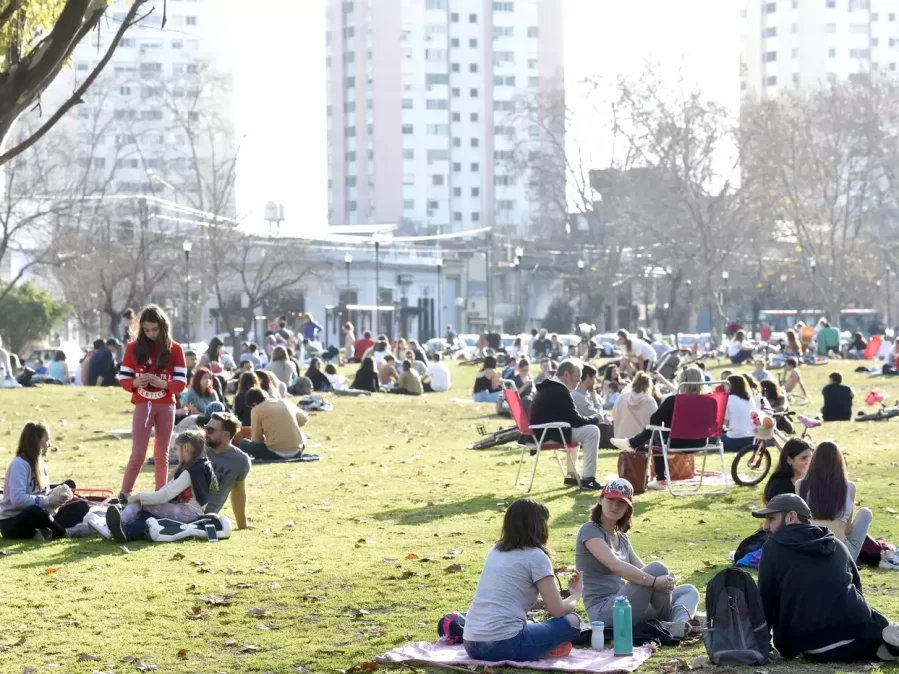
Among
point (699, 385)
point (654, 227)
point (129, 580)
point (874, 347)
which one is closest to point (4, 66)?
point (129, 580)

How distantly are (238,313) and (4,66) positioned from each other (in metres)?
77.3

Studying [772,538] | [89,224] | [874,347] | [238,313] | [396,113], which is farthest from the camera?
[396,113]

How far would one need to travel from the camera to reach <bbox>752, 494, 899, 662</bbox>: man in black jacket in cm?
766

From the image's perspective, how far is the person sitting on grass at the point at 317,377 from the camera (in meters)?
33.4

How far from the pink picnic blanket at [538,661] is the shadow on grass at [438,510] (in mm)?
5801

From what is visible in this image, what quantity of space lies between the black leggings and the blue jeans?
602 cm

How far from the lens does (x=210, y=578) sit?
10812 millimetres

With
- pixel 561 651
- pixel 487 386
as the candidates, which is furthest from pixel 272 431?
pixel 487 386

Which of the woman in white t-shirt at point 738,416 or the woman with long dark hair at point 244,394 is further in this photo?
the woman with long dark hair at point 244,394

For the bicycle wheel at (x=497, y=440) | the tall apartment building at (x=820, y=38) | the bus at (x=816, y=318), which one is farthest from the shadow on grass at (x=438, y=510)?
the tall apartment building at (x=820, y=38)

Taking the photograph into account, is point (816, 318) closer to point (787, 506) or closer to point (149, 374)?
point (149, 374)

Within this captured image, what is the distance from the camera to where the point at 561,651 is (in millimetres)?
7926

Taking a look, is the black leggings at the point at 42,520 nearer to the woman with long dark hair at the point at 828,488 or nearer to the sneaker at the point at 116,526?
the sneaker at the point at 116,526

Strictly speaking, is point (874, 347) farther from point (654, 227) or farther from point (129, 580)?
point (129, 580)
